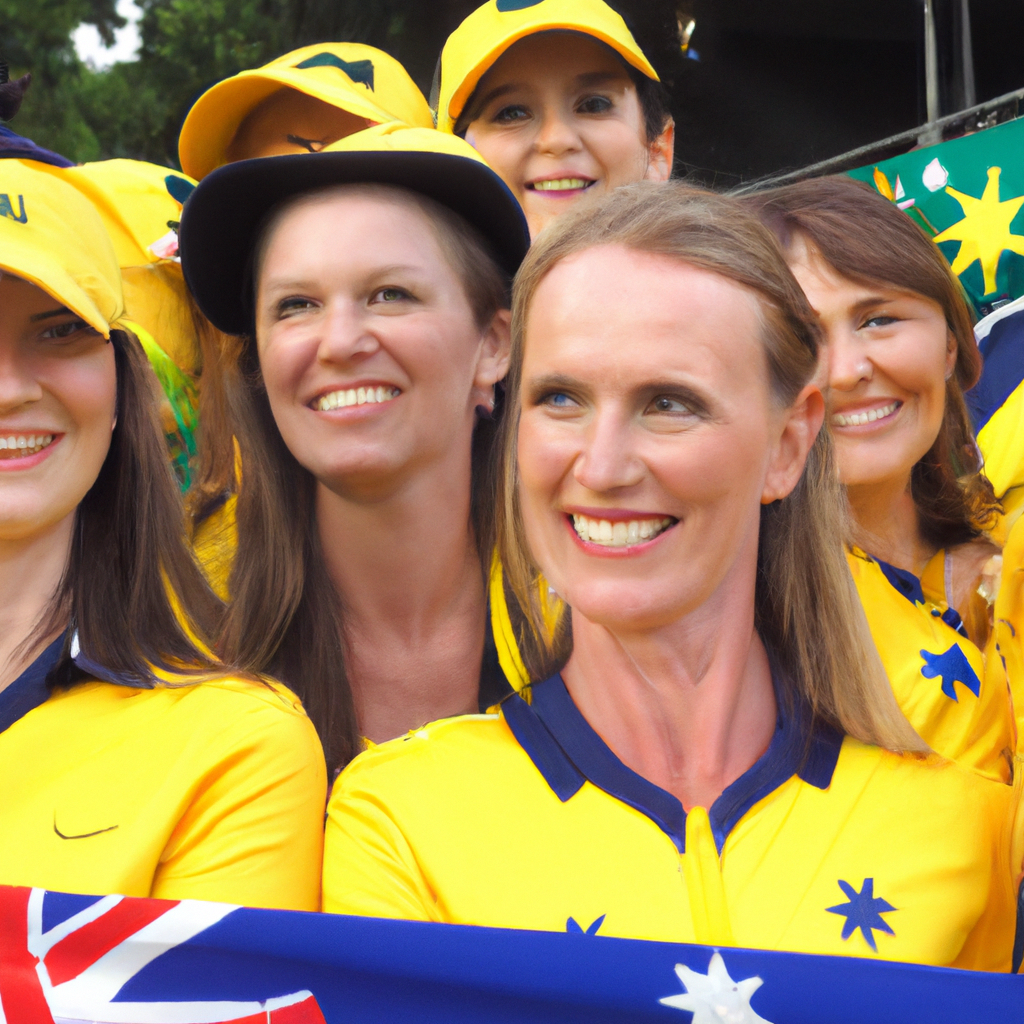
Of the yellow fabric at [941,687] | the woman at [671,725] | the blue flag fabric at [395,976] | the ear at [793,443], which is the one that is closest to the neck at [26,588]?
the blue flag fabric at [395,976]

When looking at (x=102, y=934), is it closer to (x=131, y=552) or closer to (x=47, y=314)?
(x=131, y=552)

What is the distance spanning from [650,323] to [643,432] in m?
0.14

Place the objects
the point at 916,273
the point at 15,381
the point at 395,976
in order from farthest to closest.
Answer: the point at 916,273, the point at 15,381, the point at 395,976

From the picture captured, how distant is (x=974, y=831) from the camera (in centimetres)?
167

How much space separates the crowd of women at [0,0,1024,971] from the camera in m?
1.57

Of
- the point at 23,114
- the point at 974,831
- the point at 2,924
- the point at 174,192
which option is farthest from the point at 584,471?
the point at 23,114

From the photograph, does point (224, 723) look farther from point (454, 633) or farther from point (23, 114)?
point (23, 114)

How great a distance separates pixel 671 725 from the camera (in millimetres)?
1669

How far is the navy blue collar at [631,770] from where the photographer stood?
1610 millimetres

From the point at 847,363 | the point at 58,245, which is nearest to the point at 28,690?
the point at 58,245

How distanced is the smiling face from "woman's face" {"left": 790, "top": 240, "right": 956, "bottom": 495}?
39.2 inches

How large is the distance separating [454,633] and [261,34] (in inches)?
159

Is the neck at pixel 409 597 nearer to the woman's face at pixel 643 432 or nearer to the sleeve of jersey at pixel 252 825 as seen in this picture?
the sleeve of jersey at pixel 252 825

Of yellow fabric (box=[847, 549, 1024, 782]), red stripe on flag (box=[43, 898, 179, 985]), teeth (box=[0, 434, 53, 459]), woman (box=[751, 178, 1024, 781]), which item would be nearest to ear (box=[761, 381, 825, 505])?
yellow fabric (box=[847, 549, 1024, 782])
